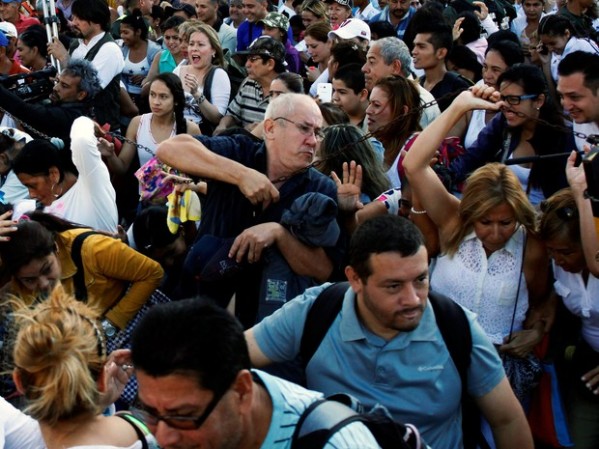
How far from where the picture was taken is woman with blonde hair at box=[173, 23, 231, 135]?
321 inches

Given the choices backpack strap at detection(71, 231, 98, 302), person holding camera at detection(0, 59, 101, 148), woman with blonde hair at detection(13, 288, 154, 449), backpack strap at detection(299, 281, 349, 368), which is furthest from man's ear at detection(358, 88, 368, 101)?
woman with blonde hair at detection(13, 288, 154, 449)

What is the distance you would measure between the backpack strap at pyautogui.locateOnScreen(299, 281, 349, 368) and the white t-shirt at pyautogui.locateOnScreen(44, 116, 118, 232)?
226 centimetres

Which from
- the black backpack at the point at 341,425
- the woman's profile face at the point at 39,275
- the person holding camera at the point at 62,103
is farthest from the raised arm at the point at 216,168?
the person holding camera at the point at 62,103

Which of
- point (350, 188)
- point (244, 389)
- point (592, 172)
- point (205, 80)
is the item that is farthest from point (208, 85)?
point (244, 389)

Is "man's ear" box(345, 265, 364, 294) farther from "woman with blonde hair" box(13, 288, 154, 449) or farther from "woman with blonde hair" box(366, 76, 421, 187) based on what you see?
"woman with blonde hair" box(366, 76, 421, 187)

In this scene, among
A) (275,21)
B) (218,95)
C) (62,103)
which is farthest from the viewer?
(275,21)

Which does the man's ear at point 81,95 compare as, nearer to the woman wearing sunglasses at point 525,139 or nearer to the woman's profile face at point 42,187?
the woman's profile face at point 42,187

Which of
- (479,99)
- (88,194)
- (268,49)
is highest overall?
(479,99)

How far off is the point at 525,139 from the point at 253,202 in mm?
1900

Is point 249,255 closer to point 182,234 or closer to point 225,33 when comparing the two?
point 182,234

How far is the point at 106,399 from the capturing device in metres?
3.25

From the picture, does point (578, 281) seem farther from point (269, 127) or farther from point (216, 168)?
point (216, 168)

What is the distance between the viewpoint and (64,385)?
119 inches

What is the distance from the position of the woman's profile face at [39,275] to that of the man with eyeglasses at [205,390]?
1971 millimetres
